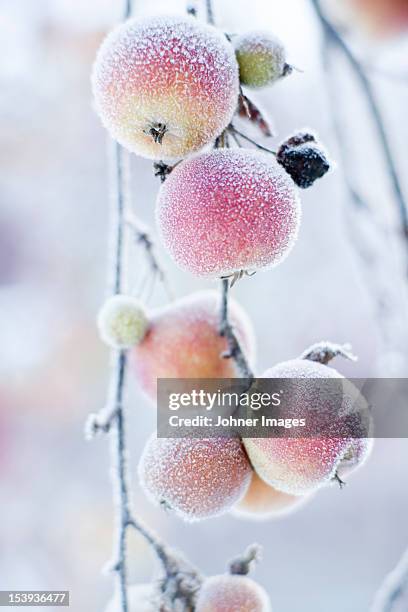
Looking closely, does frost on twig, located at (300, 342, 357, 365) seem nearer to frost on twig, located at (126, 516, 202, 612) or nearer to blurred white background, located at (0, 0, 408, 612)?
frost on twig, located at (126, 516, 202, 612)

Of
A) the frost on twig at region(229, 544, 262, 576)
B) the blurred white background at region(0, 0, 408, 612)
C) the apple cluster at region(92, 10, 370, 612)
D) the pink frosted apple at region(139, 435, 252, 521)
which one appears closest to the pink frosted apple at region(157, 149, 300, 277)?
the apple cluster at region(92, 10, 370, 612)

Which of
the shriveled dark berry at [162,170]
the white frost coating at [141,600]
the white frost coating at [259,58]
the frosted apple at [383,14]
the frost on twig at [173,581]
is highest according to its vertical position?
the frosted apple at [383,14]

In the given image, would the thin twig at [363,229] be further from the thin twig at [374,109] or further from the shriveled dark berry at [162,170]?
the shriveled dark berry at [162,170]

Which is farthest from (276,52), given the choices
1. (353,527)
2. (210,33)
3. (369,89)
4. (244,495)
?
(353,527)

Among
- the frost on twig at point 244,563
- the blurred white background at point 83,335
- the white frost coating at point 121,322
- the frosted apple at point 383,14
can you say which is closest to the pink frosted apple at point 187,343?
the white frost coating at point 121,322

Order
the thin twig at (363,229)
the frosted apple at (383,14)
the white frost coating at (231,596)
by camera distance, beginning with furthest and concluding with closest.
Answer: the frosted apple at (383,14) < the thin twig at (363,229) < the white frost coating at (231,596)

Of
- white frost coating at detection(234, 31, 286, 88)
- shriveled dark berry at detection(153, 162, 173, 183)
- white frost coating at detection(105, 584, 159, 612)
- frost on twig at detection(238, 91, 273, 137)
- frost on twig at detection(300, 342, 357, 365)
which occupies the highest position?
white frost coating at detection(234, 31, 286, 88)

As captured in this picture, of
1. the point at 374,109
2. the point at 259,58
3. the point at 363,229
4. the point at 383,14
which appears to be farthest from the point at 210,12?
the point at 383,14
